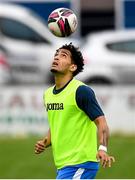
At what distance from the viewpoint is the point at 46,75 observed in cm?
2447

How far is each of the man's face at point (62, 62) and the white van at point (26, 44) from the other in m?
14.2

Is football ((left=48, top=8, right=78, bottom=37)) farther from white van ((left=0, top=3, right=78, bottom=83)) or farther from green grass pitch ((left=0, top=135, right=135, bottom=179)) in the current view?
white van ((left=0, top=3, right=78, bottom=83))

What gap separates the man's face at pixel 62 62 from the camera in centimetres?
997

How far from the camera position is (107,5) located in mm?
30891

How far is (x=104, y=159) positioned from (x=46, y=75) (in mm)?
15089

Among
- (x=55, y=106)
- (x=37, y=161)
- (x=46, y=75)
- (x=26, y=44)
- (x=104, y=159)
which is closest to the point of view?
(x=104, y=159)

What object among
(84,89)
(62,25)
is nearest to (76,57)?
(84,89)

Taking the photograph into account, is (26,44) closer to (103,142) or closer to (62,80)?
(62,80)

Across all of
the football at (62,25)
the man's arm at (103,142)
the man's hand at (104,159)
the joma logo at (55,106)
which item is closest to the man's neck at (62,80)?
the joma logo at (55,106)

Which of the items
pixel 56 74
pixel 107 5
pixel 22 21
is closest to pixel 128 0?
pixel 107 5

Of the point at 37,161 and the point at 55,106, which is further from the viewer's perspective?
the point at 37,161

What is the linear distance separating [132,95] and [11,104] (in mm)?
2346

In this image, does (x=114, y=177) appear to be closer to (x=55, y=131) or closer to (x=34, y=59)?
(x=55, y=131)

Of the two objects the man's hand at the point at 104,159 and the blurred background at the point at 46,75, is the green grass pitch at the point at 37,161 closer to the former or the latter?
the blurred background at the point at 46,75
